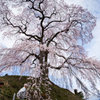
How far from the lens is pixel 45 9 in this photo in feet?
30.4

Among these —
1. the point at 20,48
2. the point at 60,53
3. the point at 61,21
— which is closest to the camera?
the point at 20,48

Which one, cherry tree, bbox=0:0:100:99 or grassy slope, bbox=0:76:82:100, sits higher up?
cherry tree, bbox=0:0:100:99

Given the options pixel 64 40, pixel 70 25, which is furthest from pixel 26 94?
pixel 70 25

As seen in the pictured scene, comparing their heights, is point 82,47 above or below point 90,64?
above

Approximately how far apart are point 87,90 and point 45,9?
812cm

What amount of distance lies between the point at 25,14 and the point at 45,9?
2151 millimetres

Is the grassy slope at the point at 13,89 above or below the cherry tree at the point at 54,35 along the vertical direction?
below

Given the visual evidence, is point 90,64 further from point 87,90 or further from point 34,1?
point 34,1

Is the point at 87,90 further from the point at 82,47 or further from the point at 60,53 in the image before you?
the point at 82,47

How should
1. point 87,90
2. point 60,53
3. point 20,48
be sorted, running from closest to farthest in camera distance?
1. point 87,90
2. point 20,48
3. point 60,53

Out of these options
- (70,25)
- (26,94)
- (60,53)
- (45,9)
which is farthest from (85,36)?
(26,94)

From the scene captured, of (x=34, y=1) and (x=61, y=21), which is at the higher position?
(x=34, y=1)

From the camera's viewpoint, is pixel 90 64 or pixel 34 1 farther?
pixel 34 1

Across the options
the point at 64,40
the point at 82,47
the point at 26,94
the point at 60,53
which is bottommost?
the point at 26,94
